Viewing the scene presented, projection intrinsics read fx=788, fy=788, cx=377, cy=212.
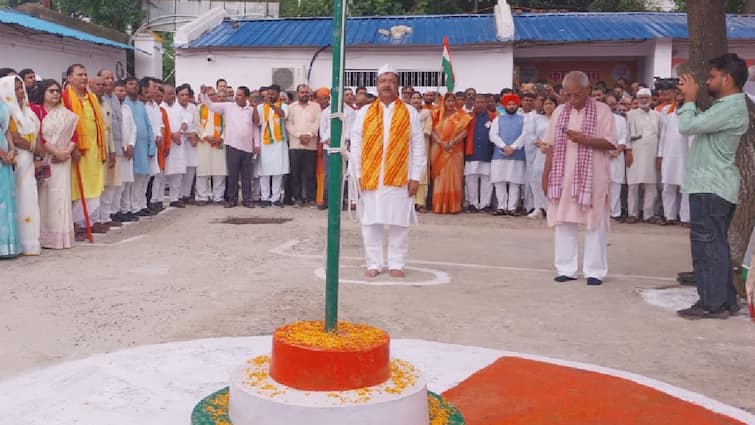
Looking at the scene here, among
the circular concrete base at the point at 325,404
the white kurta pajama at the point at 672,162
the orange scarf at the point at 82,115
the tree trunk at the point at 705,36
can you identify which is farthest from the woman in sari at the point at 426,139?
the circular concrete base at the point at 325,404

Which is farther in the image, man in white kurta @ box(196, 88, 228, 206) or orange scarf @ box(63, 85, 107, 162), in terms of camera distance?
man in white kurta @ box(196, 88, 228, 206)

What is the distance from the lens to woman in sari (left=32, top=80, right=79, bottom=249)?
8117mm

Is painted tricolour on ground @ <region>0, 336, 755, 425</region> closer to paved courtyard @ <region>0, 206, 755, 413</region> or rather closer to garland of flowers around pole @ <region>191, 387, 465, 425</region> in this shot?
garland of flowers around pole @ <region>191, 387, 465, 425</region>

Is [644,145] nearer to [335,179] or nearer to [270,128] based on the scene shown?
[270,128]

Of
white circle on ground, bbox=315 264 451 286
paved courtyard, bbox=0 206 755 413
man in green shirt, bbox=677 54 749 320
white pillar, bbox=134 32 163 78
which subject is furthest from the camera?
white pillar, bbox=134 32 163 78

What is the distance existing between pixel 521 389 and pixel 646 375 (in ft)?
→ 2.78

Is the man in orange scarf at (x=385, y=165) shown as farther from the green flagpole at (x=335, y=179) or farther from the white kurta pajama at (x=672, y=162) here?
the white kurta pajama at (x=672, y=162)

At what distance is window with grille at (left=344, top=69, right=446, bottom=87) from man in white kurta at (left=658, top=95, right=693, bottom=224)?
22.8 feet

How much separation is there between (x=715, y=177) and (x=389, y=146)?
8.69ft

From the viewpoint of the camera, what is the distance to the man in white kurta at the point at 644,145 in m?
11.4

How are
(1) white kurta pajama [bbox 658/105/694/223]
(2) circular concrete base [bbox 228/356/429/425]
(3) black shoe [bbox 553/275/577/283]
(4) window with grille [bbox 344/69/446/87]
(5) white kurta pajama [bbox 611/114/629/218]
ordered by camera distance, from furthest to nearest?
(4) window with grille [bbox 344/69/446/87], (5) white kurta pajama [bbox 611/114/629/218], (1) white kurta pajama [bbox 658/105/694/223], (3) black shoe [bbox 553/275/577/283], (2) circular concrete base [bbox 228/356/429/425]

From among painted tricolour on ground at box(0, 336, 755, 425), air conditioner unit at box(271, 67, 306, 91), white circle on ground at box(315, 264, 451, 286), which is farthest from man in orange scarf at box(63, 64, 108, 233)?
air conditioner unit at box(271, 67, 306, 91)

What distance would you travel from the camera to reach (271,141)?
1253 cm

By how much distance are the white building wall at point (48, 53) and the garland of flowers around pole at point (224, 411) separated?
15.7m
